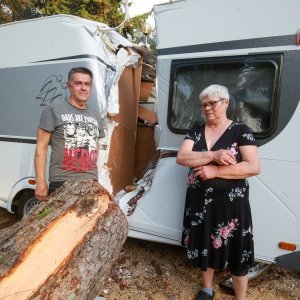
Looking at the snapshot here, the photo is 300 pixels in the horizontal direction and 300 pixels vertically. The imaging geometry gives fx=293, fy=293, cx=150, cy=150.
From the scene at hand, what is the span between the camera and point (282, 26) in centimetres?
239

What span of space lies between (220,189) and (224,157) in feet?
0.94

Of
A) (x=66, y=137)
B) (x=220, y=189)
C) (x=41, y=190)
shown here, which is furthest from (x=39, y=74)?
(x=220, y=189)

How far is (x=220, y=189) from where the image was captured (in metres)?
2.23

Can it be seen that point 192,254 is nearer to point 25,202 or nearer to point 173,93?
point 173,93

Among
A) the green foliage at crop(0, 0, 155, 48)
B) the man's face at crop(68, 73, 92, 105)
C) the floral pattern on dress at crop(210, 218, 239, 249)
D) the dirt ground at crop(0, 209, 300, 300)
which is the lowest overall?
the dirt ground at crop(0, 209, 300, 300)

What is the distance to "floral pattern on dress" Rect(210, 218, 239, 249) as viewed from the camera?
2.27 metres

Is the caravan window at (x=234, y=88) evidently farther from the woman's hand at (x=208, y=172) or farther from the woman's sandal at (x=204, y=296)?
the woman's sandal at (x=204, y=296)

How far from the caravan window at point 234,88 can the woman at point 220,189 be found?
36 cm

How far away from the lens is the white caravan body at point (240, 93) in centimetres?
240

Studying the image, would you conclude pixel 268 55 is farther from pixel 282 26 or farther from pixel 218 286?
pixel 218 286

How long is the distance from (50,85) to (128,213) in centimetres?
175

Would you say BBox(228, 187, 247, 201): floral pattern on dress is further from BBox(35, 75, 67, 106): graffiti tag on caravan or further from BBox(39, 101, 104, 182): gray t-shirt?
BBox(35, 75, 67, 106): graffiti tag on caravan

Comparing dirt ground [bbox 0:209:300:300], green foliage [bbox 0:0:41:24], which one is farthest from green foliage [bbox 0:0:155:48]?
dirt ground [bbox 0:209:300:300]

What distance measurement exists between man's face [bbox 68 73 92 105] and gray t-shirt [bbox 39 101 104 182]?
0.32 ft
